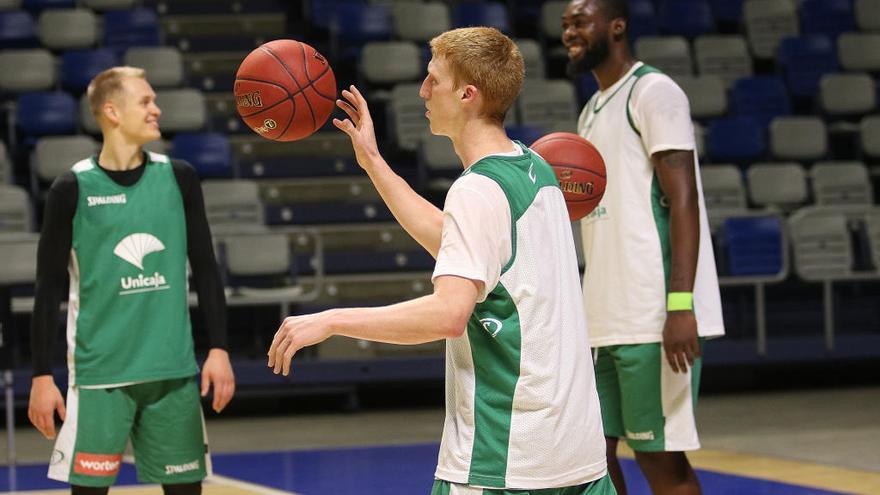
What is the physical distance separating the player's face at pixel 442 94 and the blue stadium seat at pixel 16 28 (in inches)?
352

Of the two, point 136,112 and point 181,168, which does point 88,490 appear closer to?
point 181,168

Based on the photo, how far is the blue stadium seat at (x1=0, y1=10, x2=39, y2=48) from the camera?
10.8 m

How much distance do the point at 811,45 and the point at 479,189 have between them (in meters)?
9.76

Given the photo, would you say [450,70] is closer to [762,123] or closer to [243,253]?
[243,253]

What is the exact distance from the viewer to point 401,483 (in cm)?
611

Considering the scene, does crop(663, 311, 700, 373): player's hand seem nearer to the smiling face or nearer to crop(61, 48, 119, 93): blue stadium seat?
the smiling face

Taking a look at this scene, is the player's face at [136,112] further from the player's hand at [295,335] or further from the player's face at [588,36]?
the player's hand at [295,335]

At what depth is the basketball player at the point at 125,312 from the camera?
4074mm

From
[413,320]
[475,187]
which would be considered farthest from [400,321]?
[475,187]

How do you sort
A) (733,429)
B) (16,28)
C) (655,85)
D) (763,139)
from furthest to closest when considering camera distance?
(16,28), (763,139), (733,429), (655,85)

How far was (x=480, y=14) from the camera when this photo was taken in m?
11.4

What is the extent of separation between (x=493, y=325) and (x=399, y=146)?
7827mm

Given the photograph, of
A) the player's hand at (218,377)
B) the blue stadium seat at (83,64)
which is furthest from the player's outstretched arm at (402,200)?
the blue stadium seat at (83,64)

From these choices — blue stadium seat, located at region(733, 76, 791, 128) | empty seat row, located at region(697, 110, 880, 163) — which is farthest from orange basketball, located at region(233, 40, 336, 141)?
blue stadium seat, located at region(733, 76, 791, 128)
